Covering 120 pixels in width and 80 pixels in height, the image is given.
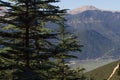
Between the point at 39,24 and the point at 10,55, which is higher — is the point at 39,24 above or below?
above

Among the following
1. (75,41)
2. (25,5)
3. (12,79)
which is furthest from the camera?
(75,41)

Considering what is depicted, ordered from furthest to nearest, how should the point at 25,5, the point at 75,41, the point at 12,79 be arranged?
the point at 75,41
the point at 25,5
the point at 12,79

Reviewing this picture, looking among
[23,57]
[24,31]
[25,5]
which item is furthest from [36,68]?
[25,5]

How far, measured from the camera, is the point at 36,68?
2120cm

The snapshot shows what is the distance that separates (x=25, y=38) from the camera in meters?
20.9

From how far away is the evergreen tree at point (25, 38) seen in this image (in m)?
19.7

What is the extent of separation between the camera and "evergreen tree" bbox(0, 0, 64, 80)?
→ 19.7 meters

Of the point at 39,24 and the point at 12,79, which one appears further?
the point at 39,24

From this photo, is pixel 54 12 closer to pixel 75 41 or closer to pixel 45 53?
pixel 45 53

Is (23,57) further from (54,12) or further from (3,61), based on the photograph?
(54,12)

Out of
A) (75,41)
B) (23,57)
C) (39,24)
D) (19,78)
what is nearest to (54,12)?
(39,24)

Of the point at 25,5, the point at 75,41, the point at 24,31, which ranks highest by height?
the point at 25,5

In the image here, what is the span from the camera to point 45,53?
20.6 meters

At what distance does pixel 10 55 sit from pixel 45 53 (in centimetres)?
212
